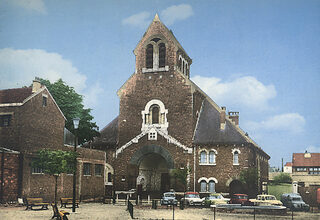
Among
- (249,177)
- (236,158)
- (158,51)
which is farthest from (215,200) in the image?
(158,51)

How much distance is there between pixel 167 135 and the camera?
1748 inches

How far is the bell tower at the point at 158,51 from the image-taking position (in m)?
46.3

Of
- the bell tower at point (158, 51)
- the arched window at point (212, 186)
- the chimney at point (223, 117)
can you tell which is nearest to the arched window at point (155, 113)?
the bell tower at point (158, 51)

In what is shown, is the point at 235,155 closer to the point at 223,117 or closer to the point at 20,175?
the point at 223,117

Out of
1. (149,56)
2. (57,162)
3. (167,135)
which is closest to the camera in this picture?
(57,162)

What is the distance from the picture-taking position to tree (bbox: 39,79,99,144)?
4850cm

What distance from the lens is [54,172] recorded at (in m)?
29.6

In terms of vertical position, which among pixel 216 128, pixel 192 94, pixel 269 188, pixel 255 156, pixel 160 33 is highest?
pixel 160 33

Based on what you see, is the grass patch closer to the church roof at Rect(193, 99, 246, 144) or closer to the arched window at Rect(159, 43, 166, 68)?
the church roof at Rect(193, 99, 246, 144)

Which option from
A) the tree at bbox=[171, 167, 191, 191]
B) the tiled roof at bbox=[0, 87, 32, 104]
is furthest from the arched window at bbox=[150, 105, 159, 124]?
the tiled roof at bbox=[0, 87, 32, 104]

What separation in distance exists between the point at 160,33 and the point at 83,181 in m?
18.3

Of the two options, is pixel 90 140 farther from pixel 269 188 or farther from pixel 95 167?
pixel 269 188

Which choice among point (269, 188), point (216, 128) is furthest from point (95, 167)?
point (269, 188)

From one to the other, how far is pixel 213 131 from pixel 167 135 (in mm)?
4895
